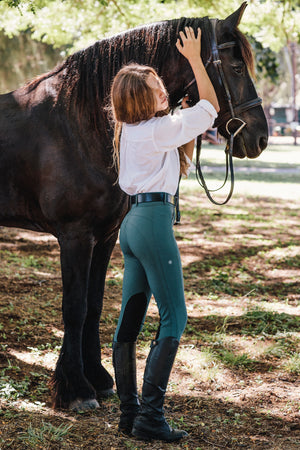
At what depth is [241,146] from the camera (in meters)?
3.27

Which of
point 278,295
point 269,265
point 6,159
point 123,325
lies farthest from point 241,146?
point 269,265

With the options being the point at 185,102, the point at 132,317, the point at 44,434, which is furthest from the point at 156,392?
the point at 185,102

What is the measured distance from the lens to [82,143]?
3.36m

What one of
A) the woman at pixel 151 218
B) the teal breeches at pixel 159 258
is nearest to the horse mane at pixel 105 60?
the woman at pixel 151 218

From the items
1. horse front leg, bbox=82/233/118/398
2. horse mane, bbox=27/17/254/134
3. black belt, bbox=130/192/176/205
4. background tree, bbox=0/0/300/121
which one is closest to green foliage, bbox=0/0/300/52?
background tree, bbox=0/0/300/121

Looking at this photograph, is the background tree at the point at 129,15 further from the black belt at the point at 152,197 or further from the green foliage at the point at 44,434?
the green foliage at the point at 44,434

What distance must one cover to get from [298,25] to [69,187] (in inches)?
319

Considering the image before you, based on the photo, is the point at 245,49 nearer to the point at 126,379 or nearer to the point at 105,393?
the point at 126,379

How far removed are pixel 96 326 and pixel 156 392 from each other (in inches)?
37.2

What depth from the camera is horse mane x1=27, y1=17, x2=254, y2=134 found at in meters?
3.23

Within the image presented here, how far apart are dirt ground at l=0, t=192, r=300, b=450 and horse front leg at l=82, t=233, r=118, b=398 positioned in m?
0.13

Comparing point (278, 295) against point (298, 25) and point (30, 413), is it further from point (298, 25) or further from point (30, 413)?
point (298, 25)

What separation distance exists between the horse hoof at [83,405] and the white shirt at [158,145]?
53.8 inches

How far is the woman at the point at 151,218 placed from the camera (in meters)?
2.74
